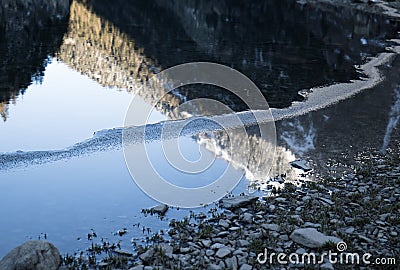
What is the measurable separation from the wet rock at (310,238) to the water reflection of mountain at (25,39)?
51.5 ft

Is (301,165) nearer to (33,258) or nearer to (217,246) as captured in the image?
(217,246)

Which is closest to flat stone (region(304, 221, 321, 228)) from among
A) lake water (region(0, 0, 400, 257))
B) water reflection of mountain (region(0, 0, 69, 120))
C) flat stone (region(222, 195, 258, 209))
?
flat stone (region(222, 195, 258, 209))

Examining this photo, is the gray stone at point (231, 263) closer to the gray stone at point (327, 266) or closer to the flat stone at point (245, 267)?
the flat stone at point (245, 267)

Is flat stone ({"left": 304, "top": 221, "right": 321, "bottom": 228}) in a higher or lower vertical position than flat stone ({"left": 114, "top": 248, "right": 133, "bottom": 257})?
higher

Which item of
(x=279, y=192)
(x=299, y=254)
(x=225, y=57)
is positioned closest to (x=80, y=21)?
(x=225, y=57)

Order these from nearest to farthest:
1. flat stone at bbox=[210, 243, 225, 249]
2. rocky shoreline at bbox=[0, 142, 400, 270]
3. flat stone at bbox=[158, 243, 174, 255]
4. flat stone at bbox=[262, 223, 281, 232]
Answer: rocky shoreline at bbox=[0, 142, 400, 270]
flat stone at bbox=[158, 243, 174, 255]
flat stone at bbox=[210, 243, 225, 249]
flat stone at bbox=[262, 223, 281, 232]

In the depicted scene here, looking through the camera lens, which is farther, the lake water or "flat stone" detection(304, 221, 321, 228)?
the lake water

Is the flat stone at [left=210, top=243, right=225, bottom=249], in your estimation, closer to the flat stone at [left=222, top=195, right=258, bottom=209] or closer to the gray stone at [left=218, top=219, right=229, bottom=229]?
the gray stone at [left=218, top=219, right=229, bottom=229]

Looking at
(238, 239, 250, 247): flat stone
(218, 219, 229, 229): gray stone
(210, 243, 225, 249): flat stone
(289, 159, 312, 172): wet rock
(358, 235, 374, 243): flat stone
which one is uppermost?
(289, 159, 312, 172): wet rock

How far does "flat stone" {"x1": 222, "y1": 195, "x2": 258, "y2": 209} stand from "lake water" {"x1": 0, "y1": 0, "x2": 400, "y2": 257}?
1.13 m

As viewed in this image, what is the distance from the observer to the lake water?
13.5 m

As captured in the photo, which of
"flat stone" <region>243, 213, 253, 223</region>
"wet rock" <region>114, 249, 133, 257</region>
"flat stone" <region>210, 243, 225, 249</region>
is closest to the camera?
"flat stone" <region>210, 243, 225, 249</region>

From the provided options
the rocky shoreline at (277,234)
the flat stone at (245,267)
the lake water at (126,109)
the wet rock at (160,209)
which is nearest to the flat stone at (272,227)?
the rocky shoreline at (277,234)

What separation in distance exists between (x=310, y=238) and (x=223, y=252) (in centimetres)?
177
